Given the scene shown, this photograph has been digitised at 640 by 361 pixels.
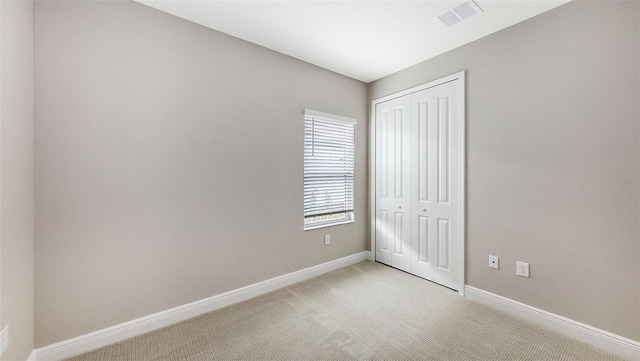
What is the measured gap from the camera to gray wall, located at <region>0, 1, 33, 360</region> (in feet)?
4.46

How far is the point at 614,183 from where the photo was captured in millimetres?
1825

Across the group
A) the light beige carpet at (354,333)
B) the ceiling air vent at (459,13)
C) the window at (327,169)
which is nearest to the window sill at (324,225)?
the window at (327,169)

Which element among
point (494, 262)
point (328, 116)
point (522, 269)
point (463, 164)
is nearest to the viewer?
point (522, 269)

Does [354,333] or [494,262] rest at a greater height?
[494,262]

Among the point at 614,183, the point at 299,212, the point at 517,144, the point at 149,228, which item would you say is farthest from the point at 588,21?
the point at 149,228

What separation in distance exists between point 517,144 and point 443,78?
3.39 feet

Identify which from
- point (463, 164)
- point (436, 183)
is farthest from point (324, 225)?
point (463, 164)

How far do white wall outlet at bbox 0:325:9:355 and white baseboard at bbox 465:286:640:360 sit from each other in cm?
342

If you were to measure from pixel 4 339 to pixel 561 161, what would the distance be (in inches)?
151

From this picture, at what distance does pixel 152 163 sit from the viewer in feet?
6.79

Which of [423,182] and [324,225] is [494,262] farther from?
[324,225]

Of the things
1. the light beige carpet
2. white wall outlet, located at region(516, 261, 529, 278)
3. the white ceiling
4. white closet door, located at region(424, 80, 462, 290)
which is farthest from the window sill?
the white ceiling

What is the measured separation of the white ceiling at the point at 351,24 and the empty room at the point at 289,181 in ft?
0.07

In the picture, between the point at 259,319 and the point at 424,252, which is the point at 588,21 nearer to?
the point at 424,252
